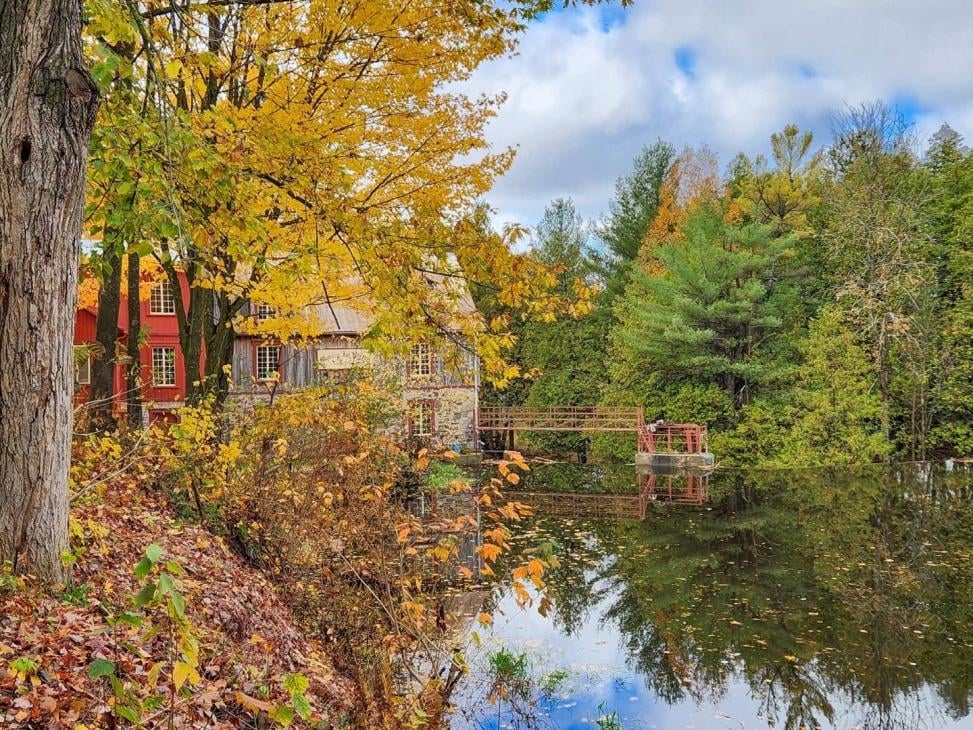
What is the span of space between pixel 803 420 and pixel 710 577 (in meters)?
12.0

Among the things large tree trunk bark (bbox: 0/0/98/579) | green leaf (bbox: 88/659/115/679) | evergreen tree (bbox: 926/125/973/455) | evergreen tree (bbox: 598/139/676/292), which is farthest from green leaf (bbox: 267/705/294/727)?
evergreen tree (bbox: 598/139/676/292)

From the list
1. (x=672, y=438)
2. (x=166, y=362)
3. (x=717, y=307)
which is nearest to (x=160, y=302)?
(x=166, y=362)

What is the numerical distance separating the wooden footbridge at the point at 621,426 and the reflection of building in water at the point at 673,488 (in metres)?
0.74

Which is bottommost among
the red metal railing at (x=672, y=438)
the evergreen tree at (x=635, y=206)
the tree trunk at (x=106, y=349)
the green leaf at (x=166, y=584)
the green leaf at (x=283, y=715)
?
the red metal railing at (x=672, y=438)

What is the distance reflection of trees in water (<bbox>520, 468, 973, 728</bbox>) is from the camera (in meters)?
6.25

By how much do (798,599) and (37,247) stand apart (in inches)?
351

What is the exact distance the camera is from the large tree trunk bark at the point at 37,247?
113 inches

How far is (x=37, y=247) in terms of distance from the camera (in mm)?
2992

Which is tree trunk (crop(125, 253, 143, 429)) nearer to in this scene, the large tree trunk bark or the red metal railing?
the large tree trunk bark

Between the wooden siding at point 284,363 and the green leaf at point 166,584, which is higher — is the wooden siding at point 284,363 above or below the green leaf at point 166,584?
above

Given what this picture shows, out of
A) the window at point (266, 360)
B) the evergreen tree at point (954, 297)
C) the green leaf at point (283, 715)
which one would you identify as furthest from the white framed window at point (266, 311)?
the evergreen tree at point (954, 297)

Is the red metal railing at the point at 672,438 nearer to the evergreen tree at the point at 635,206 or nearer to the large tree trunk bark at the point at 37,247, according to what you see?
the evergreen tree at the point at 635,206

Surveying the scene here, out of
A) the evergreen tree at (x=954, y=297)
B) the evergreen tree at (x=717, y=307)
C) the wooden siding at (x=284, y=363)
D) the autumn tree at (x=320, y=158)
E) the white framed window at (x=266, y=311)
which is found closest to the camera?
the autumn tree at (x=320, y=158)

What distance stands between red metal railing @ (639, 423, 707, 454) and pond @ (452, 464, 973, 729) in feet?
19.7
